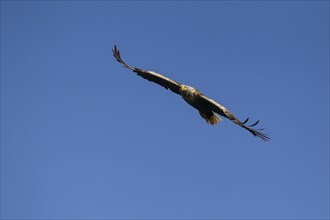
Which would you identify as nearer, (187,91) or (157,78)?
(187,91)

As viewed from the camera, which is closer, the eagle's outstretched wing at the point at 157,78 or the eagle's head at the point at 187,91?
the eagle's head at the point at 187,91

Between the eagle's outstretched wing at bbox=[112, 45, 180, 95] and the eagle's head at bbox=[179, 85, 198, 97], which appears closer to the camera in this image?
the eagle's head at bbox=[179, 85, 198, 97]

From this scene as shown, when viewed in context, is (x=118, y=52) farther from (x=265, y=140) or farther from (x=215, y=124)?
(x=265, y=140)

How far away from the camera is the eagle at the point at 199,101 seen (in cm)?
2123

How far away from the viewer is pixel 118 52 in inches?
1003

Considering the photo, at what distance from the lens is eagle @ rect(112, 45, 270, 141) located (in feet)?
69.7

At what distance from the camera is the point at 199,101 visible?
73.0 feet

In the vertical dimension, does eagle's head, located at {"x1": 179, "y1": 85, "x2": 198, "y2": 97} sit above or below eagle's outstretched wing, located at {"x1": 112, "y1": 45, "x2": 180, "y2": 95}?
below

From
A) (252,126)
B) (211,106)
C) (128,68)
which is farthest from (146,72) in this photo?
(252,126)

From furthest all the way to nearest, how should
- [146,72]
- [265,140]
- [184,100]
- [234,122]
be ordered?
[146,72] → [184,100] → [234,122] → [265,140]

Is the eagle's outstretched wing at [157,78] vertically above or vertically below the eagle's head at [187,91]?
above

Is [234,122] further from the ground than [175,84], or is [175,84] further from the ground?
[175,84]

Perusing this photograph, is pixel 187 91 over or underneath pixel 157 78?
underneath

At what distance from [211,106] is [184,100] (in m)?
1.11
